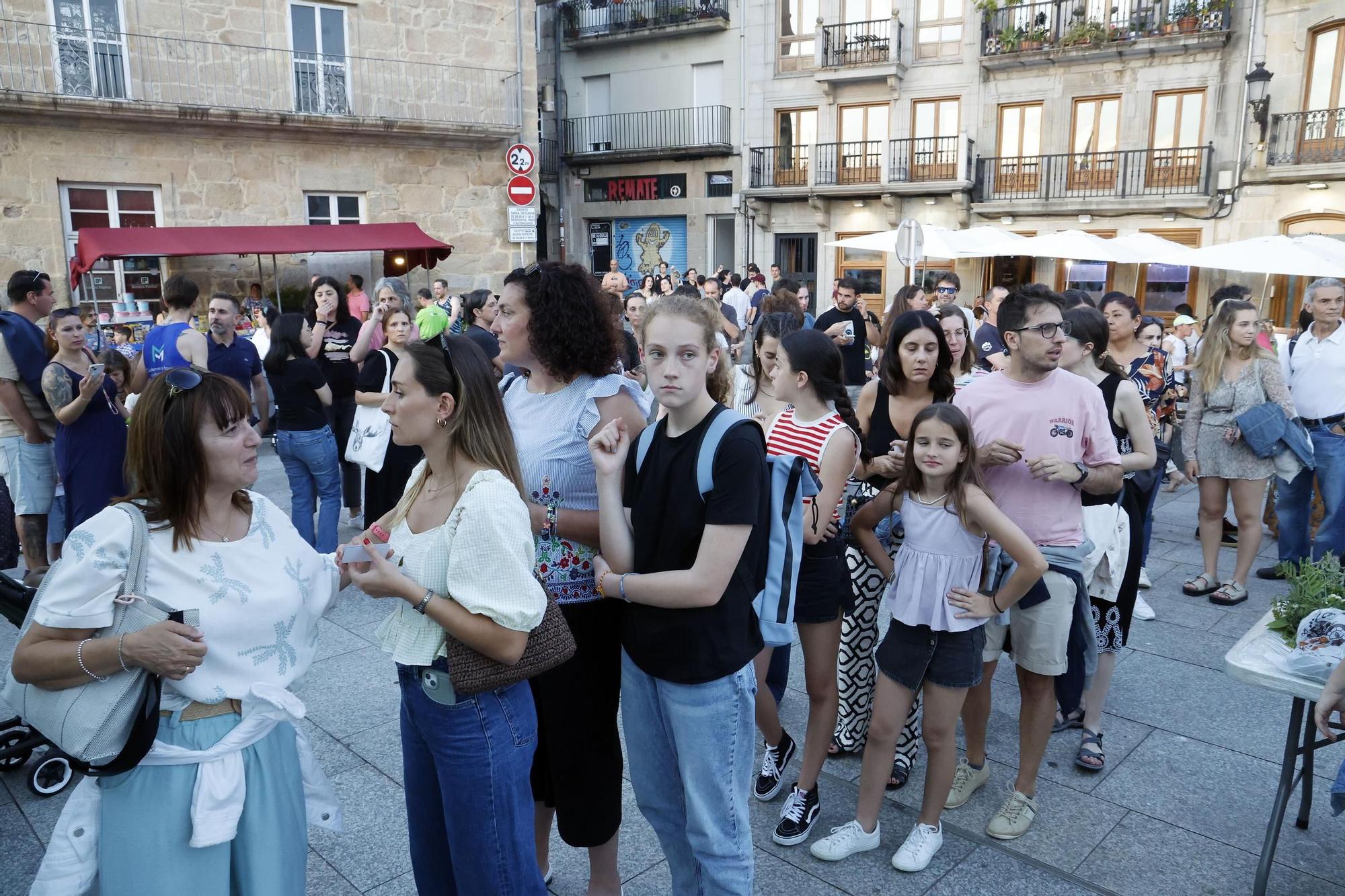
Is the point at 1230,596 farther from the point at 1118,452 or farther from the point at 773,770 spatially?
the point at 773,770

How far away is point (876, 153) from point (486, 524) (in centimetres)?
2333

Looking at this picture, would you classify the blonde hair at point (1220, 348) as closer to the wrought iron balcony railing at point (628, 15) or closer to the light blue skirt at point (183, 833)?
the light blue skirt at point (183, 833)

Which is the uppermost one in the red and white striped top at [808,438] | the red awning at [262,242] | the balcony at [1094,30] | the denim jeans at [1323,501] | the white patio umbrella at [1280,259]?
the balcony at [1094,30]

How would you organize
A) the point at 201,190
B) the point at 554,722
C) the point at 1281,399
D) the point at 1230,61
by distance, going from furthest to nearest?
the point at 1230,61, the point at 201,190, the point at 1281,399, the point at 554,722

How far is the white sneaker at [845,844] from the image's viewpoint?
3104 mm

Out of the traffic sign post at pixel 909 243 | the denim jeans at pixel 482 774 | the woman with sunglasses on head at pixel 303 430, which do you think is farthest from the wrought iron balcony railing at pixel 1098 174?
the denim jeans at pixel 482 774

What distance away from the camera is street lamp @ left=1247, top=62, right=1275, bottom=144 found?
17984 millimetres

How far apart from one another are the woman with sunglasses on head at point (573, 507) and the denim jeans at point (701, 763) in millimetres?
191

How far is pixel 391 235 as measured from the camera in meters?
15.8

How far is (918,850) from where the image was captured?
3.05 m

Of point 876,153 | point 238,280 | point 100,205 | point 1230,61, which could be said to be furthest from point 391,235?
point 1230,61

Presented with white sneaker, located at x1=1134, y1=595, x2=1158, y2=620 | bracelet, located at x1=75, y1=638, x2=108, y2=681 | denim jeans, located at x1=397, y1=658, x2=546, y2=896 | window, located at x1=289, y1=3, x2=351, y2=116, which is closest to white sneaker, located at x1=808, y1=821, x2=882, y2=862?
denim jeans, located at x1=397, y1=658, x2=546, y2=896

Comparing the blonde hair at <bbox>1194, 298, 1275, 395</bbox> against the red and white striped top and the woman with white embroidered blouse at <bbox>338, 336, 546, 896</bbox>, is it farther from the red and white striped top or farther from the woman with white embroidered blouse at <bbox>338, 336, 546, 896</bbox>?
the woman with white embroidered blouse at <bbox>338, 336, 546, 896</bbox>

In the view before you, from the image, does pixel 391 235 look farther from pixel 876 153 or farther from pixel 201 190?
pixel 876 153
